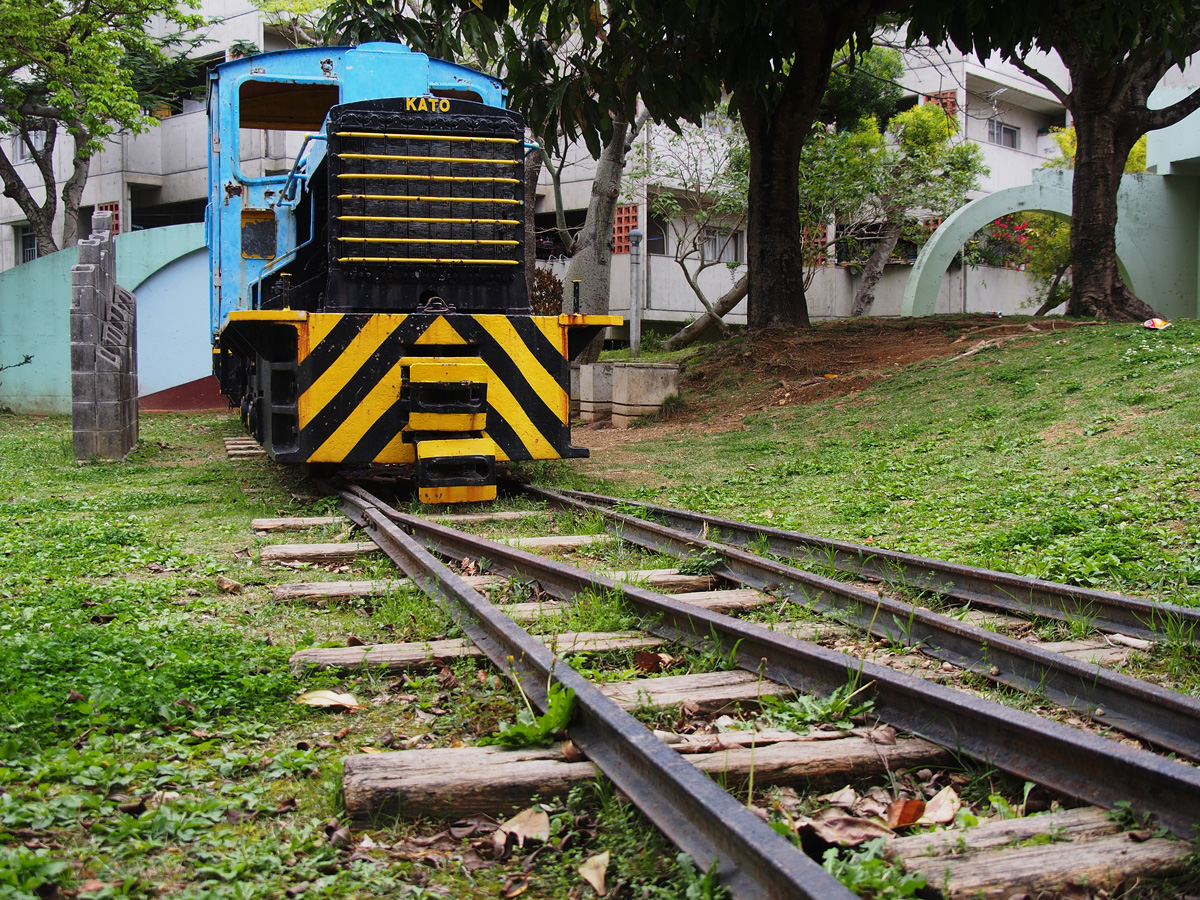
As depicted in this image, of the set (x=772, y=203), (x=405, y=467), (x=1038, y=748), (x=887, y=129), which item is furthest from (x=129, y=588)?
(x=887, y=129)

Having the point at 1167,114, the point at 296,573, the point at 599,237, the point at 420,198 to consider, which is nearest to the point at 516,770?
the point at 296,573

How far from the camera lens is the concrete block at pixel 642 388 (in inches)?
Answer: 521

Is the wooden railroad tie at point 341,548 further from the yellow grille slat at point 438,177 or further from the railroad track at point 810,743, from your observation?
the yellow grille slat at point 438,177

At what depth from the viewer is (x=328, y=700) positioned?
3070 millimetres

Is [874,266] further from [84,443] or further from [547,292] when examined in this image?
[84,443]

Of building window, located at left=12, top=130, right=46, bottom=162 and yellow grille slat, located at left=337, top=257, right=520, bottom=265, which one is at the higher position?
building window, located at left=12, top=130, right=46, bottom=162

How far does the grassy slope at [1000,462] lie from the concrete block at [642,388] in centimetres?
39

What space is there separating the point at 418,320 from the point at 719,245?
22.1m

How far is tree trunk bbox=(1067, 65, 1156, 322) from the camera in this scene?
1400cm

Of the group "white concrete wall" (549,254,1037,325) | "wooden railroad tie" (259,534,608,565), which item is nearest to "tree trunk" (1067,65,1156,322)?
"white concrete wall" (549,254,1037,325)

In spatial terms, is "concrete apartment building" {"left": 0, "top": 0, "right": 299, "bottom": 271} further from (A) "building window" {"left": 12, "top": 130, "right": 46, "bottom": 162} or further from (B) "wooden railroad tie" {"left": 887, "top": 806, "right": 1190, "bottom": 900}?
(B) "wooden railroad tie" {"left": 887, "top": 806, "right": 1190, "bottom": 900}

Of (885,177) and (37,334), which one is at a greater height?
(885,177)

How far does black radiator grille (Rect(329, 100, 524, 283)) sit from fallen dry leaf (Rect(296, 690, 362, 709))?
456 centimetres

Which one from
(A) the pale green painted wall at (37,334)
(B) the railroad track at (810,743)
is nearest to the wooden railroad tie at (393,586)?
(B) the railroad track at (810,743)
